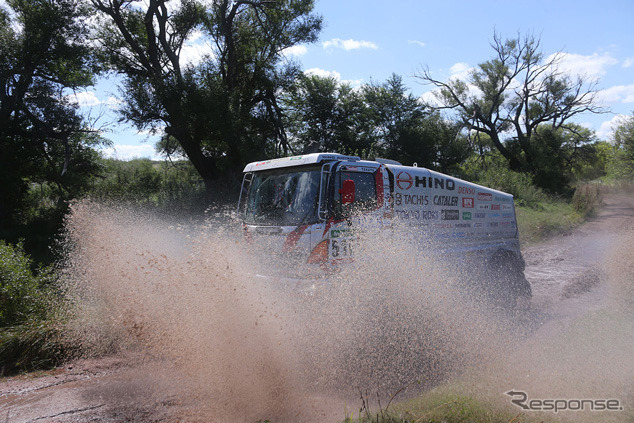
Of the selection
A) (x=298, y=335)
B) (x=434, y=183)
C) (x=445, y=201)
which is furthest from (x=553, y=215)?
(x=298, y=335)

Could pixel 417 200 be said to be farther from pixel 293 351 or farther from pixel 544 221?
pixel 544 221

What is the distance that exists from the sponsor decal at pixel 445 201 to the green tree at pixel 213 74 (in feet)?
40.7

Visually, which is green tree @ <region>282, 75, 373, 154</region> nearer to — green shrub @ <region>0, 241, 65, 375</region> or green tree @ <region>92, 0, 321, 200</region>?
green tree @ <region>92, 0, 321, 200</region>

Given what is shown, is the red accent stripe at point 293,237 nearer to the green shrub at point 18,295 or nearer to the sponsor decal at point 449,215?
the sponsor decal at point 449,215

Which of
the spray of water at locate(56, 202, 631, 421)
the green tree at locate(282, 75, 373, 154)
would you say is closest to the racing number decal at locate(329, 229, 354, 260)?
the spray of water at locate(56, 202, 631, 421)

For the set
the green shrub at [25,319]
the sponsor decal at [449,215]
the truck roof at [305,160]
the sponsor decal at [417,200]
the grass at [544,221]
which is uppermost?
the truck roof at [305,160]

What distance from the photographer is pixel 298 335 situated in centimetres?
540

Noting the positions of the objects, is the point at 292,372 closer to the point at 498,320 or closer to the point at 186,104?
the point at 498,320

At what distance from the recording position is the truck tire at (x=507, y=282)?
8805 mm

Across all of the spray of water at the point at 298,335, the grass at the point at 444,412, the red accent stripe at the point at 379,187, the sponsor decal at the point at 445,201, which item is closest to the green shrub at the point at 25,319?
the spray of water at the point at 298,335

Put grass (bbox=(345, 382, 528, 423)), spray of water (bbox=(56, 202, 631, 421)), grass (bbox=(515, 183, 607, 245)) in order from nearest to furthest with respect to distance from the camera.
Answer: grass (bbox=(345, 382, 528, 423)) < spray of water (bbox=(56, 202, 631, 421)) < grass (bbox=(515, 183, 607, 245))

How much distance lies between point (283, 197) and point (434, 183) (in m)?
2.83

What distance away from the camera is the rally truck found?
612cm

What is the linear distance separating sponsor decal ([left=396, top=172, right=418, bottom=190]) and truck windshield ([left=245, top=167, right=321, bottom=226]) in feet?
4.80
